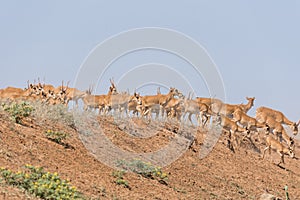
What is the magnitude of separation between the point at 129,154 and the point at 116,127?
269 cm

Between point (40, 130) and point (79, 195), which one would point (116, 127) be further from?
point (79, 195)

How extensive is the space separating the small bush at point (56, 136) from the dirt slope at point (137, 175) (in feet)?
0.61

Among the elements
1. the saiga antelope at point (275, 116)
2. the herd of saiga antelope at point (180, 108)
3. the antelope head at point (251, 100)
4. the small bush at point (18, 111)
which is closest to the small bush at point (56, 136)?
the small bush at point (18, 111)

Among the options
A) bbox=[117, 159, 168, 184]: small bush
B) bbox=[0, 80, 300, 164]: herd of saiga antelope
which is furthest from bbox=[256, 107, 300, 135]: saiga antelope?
bbox=[117, 159, 168, 184]: small bush

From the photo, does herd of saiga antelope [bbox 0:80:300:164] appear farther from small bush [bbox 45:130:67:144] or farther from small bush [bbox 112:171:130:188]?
small bush [bbox 112:171:130:188]

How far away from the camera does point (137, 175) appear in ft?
53.7

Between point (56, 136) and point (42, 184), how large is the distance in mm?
4533

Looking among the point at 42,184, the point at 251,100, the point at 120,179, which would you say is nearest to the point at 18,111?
the point at 120,179

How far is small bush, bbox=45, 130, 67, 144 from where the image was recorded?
16.6m

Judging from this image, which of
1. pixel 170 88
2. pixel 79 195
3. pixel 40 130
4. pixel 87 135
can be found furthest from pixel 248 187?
pixel 170 88

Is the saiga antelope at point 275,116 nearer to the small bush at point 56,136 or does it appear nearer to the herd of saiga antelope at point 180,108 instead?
the herd of saiga antelope at point 180,108

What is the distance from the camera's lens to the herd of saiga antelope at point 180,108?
87.2ft

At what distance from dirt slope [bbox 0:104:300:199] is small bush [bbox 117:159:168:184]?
0.81 feet

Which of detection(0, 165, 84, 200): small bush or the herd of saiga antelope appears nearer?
detection(0, 165, 84, 200): small bush
